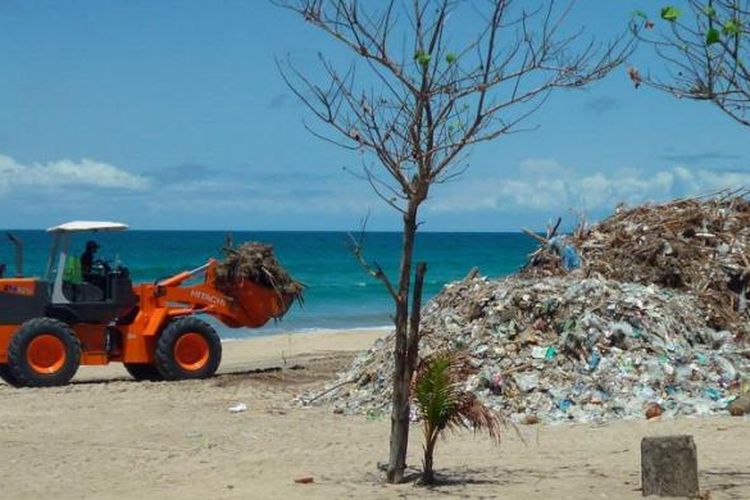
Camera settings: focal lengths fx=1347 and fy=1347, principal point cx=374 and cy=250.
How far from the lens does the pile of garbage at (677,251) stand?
54.6 ft

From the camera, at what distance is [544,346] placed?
588 inches

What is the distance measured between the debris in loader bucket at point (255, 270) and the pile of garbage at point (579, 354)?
301cm

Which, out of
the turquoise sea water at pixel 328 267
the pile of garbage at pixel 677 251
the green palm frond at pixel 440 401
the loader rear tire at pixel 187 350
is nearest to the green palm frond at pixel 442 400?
the green palm frond at pixel 440 401

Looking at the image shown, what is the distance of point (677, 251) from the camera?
56.0ft

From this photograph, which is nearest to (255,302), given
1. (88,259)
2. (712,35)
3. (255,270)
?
(255,270)

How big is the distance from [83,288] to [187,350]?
1700mm

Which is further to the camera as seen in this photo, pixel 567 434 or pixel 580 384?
pixel 580 384

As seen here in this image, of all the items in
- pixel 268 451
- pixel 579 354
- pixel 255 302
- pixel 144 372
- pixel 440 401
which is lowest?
pixel 268 451

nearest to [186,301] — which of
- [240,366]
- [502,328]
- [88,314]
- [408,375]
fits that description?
[88,314]

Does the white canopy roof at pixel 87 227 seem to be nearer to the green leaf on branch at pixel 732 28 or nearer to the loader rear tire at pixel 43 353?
the loader rear tire at pixel 43 353

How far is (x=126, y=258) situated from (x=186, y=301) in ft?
193

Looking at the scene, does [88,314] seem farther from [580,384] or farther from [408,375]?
[408,375]

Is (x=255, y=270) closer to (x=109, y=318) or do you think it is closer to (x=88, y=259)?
(x=109, y=318)

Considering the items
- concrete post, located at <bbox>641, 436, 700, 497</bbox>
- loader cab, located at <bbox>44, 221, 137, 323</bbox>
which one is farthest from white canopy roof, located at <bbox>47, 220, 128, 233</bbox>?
concrete post, located at <bbox>641, 436, 700, 497</bbox>
